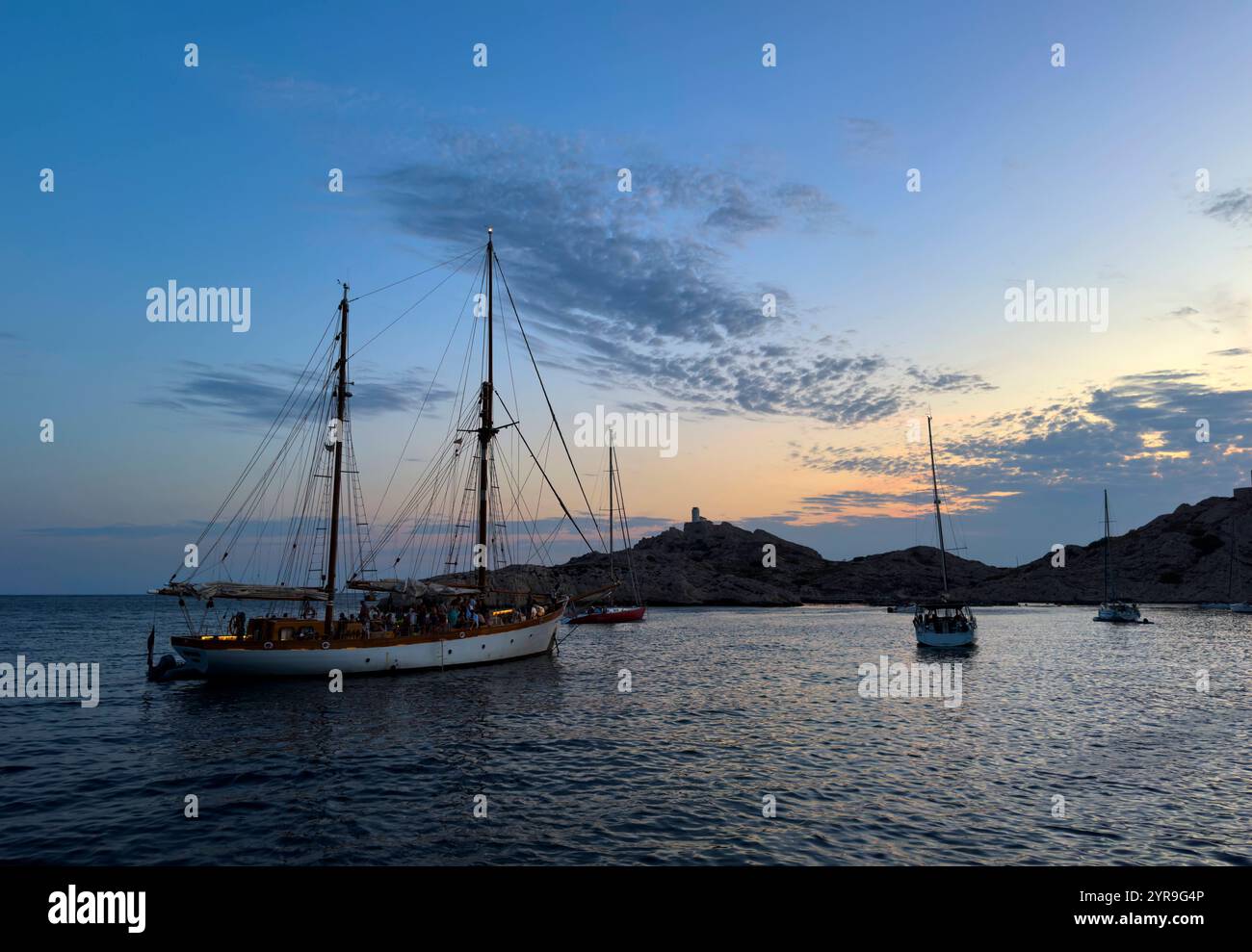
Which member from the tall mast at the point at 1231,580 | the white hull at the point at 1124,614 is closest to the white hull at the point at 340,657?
the white hull at the point at 1124,614

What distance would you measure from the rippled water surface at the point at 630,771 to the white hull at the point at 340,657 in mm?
1107

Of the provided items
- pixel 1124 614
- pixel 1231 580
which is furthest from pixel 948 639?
pixel 1231 580

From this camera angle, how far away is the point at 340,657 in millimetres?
46062

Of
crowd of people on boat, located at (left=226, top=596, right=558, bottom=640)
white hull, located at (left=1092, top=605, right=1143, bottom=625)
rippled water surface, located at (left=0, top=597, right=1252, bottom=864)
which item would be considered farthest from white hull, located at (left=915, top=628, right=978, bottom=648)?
white hull, located at (left=1092, top=605, right=1143, bottom=625)

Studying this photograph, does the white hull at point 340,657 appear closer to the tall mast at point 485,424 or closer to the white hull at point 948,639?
the tall mast at point 485,424

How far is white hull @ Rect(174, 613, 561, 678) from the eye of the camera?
44750mm

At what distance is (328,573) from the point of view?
5116 cm

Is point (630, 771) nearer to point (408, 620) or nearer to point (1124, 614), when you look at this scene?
point (408, 620)

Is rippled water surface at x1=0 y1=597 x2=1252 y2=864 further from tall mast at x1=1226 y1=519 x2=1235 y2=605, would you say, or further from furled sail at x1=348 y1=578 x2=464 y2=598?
tall mast at x1=1226 y1=519 x2=1235 y2=605

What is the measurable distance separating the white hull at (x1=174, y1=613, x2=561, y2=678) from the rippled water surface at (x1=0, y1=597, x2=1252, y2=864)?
3.63 ft

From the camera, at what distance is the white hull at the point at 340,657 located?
44.8 m
